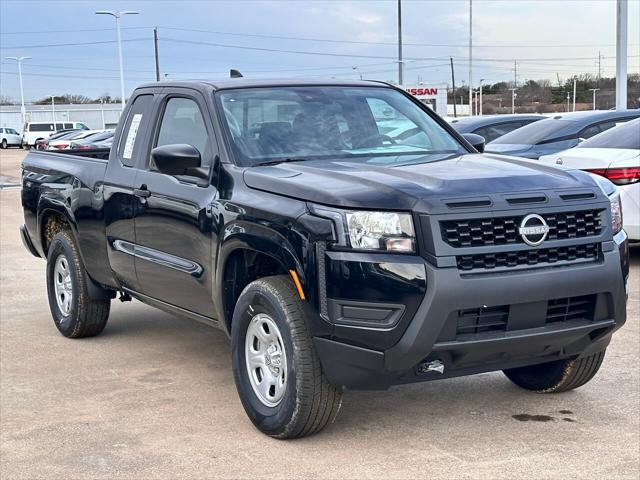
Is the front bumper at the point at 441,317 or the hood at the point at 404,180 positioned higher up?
the hood at the point at 404,180

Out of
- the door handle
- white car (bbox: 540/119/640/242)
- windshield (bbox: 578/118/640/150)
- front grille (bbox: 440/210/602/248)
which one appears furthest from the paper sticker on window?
windshield (bbox: 578/118/640/150)

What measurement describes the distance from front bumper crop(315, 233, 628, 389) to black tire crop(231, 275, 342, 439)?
113 millimetres

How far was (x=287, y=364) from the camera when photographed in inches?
187

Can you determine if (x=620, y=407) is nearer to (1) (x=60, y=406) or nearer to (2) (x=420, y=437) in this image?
(2) (x=420, y=437)

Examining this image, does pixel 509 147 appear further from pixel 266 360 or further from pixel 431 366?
pixel 431 366

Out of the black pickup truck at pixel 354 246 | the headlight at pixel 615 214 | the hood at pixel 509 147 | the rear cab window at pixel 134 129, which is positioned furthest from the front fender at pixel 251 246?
the hood at pixel 509 147

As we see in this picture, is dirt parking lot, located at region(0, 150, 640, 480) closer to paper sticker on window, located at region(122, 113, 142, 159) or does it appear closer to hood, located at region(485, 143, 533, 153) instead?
paper sticker on window, located at region(122, 113, 142, 159)

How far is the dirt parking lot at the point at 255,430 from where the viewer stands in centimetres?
458

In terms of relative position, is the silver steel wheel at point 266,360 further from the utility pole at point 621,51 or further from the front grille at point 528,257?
the utility pole at point 621,51

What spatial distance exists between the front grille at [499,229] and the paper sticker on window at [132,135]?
2.89 meters

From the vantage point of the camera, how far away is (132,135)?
660 cm

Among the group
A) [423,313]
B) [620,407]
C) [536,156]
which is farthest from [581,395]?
[536,156]

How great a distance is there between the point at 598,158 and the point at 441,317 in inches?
229

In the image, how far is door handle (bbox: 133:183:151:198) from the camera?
612 cm
